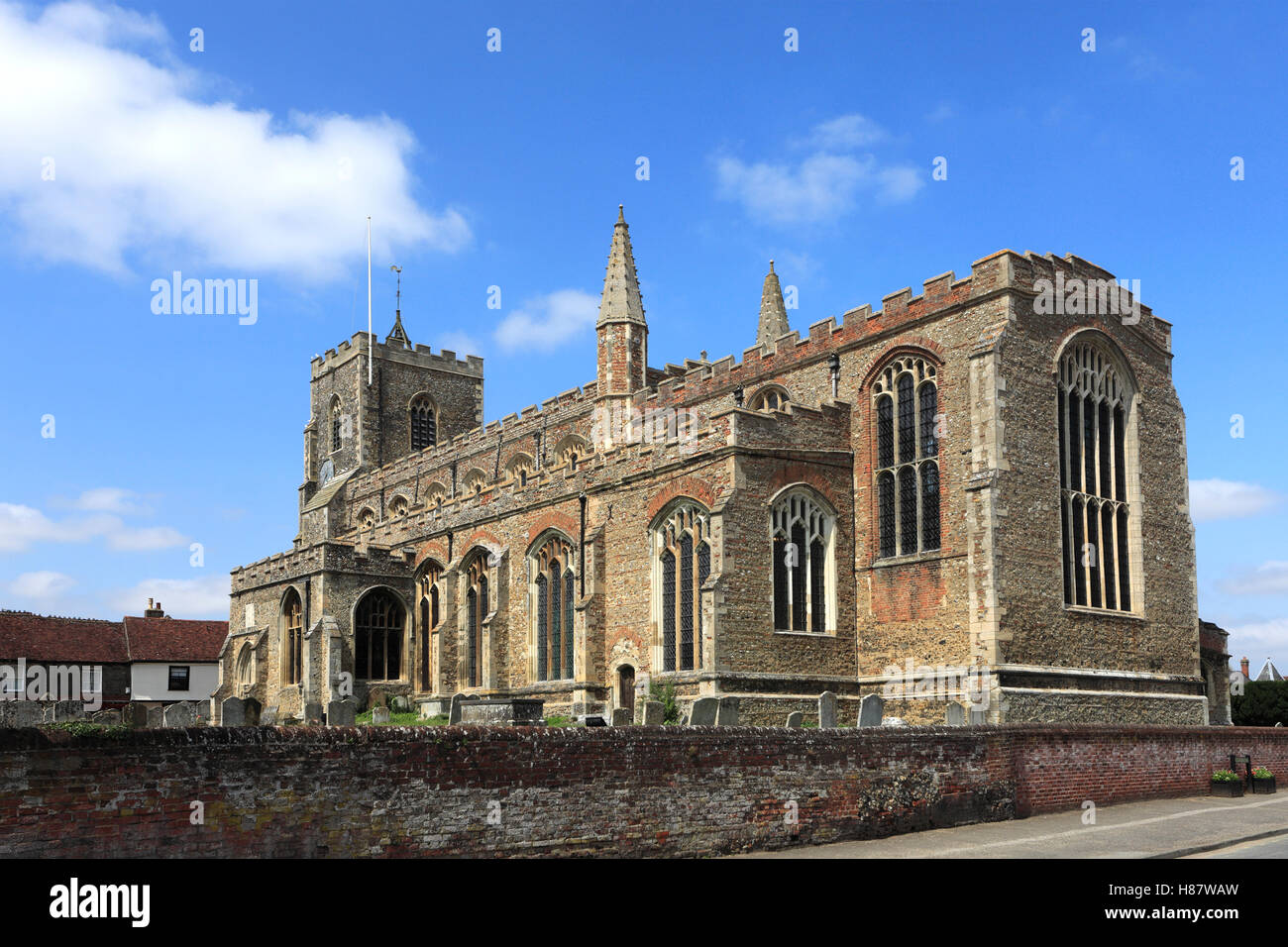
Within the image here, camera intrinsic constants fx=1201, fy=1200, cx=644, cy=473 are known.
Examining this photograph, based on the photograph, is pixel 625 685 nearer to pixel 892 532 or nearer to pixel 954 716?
pixel 892 532

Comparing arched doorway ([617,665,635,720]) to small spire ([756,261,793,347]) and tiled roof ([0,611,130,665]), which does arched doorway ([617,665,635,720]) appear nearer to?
small spire ([756,261,793,347])

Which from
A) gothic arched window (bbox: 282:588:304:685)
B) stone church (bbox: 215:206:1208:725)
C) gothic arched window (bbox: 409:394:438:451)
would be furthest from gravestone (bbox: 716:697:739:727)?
gothic arched window (bbox: 409:394:438:451)

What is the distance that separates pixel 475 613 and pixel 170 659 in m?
23.6

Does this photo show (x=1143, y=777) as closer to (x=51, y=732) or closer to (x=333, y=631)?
(x=51, y=732)

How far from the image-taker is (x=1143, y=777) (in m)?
22.6

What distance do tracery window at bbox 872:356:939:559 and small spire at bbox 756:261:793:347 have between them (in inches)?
559

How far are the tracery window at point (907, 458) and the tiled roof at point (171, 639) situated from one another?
3691 cm

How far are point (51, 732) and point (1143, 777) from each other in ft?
62.9

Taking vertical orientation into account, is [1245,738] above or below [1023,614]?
below

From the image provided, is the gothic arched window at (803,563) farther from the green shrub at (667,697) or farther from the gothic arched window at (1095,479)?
the gothic arched window at (1095,479)

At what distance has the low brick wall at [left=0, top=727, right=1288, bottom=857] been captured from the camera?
436 inches

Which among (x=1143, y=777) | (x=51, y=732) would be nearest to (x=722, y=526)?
(x=1143, y=777)

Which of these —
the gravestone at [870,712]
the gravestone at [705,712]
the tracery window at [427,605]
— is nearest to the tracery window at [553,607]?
the tracery window at [427,605]

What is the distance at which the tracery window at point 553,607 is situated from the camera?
33.2 meters
